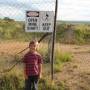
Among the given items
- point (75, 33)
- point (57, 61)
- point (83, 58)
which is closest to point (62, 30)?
point (75, 33)

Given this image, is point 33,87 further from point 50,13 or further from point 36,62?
point 50,13

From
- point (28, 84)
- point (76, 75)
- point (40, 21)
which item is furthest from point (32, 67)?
point (76, 75)

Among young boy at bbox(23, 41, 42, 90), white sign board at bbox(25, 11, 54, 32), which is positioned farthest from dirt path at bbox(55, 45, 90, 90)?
white sign board at bbox(25, 11, 54, 32)

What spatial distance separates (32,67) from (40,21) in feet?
5.01

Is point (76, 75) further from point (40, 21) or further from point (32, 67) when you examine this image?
point (32, 67)

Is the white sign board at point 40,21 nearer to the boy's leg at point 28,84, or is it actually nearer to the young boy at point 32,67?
the young boy at point 32,67

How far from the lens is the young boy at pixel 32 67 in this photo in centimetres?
1055

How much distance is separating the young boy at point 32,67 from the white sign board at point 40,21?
1.11 meters

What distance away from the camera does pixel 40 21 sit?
11.5 m

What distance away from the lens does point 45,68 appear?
13.9m

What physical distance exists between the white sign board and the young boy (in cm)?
111

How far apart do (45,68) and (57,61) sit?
1361 millimetres

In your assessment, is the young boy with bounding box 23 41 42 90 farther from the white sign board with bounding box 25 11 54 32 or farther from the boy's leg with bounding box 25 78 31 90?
the white sign board with bounding box 25 11 54 32

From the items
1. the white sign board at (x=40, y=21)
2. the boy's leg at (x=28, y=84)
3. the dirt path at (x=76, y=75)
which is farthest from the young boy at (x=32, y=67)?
the dirt path at (x=76, y=75)
